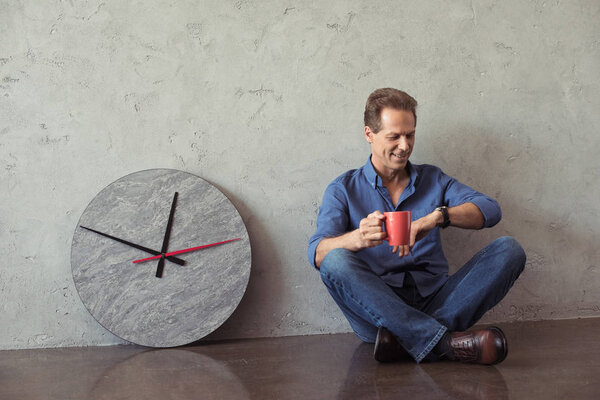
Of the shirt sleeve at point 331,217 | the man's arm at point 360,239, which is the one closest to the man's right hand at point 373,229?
the man's arm at point 360,239

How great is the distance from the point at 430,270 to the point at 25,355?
1.73m

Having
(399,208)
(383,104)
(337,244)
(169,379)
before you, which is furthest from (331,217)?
(169,379)

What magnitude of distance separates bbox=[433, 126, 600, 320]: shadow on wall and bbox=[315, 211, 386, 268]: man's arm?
79 centimetres

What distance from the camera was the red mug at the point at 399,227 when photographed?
6.40 feet

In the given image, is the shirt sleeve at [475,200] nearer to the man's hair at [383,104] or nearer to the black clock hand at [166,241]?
the man's hair at [383,104]

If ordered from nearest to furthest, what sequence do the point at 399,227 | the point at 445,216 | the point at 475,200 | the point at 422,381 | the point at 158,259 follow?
the point at 422,381
the point at 399,227
the point at 445,216
the point at 475,200
the point at 158,259

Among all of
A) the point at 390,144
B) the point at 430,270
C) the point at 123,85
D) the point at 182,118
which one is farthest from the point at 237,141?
the point at 430,270

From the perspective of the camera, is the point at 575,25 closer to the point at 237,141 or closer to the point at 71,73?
the point at 237,141

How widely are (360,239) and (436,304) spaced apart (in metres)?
0.47

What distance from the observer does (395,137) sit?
2.38 metres

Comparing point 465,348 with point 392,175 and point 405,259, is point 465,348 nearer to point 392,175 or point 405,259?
point 405,259

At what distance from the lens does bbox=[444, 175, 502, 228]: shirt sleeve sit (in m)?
2.31

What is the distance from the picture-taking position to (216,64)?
8.74 feet

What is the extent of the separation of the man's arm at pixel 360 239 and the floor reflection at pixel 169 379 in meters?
0.58
